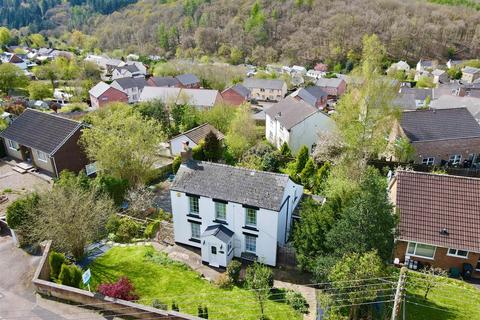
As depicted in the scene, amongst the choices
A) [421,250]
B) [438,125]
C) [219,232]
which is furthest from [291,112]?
[421,250]

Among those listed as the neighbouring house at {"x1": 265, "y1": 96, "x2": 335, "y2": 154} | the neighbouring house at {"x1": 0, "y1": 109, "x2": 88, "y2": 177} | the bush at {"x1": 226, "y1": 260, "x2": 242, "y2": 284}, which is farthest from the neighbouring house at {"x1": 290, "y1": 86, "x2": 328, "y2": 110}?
the bush at {"x1": 226, "y1": 260, "x2": 242, "y2": 284}

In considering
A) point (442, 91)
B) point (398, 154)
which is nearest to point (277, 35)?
point (442, 91)

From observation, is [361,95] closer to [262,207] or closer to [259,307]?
[262,207]

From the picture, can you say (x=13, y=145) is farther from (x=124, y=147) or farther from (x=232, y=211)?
(x=232, y=211)

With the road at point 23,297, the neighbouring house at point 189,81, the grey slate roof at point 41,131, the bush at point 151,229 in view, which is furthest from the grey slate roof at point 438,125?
the neighbouring house at point 189,81

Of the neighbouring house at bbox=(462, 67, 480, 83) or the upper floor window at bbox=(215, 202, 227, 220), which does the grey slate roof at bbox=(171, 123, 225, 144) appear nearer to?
the upper floor window at bbox=(215, 202, 227, 220)

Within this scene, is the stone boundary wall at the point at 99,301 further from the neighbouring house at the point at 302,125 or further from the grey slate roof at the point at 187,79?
the grey slate roof at the point at 187,79
